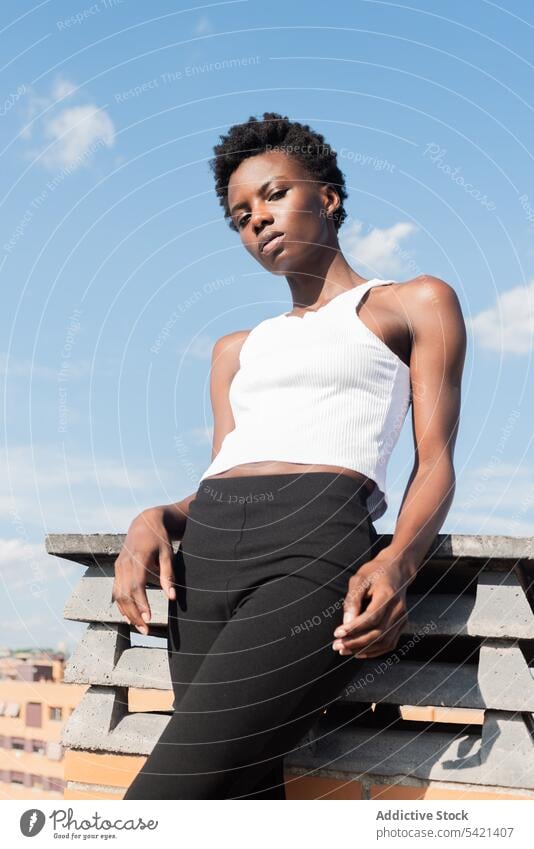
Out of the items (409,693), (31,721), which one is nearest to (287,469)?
(409,693)

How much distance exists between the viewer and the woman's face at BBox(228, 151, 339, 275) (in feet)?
9.45

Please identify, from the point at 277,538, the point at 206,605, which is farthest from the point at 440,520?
the point at 206,605

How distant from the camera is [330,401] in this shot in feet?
8.16

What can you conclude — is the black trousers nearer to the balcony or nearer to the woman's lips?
the balcony

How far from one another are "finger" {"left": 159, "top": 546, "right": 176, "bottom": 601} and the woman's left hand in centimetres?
54

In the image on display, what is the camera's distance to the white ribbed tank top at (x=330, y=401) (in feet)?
7.95

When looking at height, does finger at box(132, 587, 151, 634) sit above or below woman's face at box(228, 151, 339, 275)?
below

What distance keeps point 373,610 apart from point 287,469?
482 millimetres

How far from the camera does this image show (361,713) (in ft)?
9.14

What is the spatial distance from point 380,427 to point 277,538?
48cm

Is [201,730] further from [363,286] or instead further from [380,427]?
[363,286]

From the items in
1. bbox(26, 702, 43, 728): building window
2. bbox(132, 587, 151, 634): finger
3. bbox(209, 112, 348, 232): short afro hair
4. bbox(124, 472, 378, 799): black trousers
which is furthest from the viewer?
bbox(26, 702, 43, 728): building window

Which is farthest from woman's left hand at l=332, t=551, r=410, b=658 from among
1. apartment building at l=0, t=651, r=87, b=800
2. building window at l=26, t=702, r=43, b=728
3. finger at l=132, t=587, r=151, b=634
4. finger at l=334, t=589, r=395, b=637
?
building window at l=26, t=702, r=43, b=728

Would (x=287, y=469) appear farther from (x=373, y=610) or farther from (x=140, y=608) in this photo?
(x=140, y=608)
